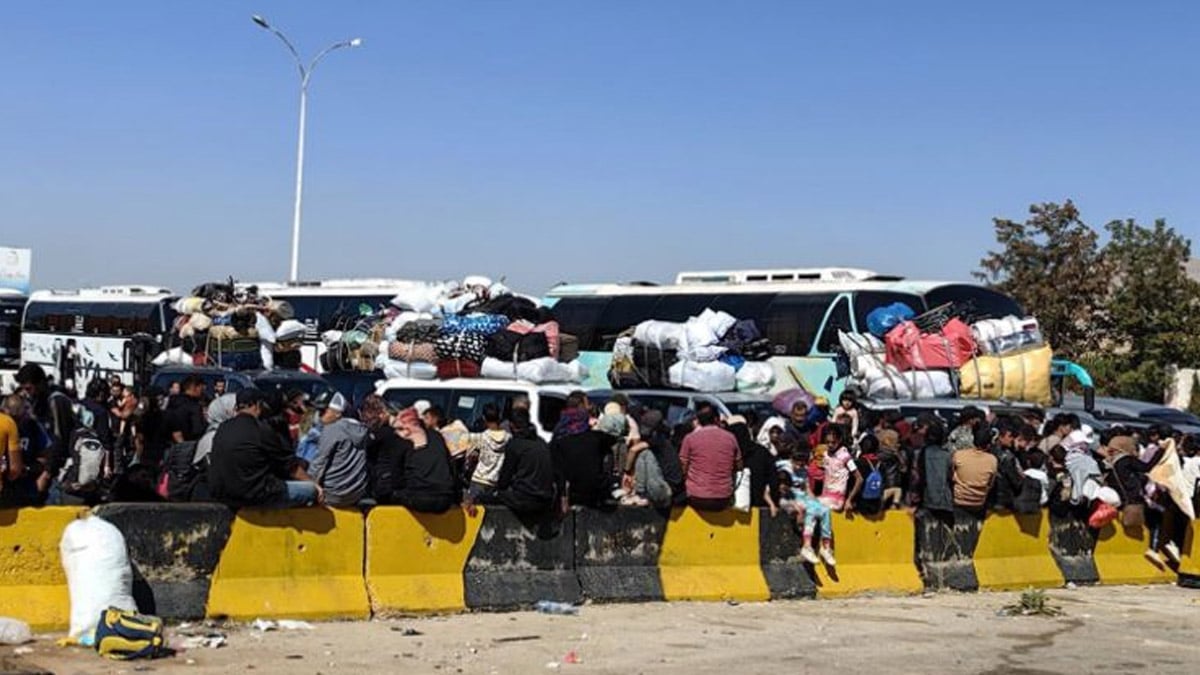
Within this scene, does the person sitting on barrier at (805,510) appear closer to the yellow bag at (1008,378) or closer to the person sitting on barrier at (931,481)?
the person sitting on barrier at (931,481)

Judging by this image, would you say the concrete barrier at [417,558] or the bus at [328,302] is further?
the bus at [328,302]

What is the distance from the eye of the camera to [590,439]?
48.4 ft

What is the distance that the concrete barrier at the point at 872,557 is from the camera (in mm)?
16078

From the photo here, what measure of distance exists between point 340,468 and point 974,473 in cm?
690

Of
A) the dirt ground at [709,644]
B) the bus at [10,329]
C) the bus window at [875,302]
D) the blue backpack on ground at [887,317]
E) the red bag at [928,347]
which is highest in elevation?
the bus at [10,329]

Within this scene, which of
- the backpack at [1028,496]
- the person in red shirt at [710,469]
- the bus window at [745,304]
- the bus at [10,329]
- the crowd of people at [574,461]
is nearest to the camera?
the crowd of people at [574,461]

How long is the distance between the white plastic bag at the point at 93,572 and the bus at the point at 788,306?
49.4 feet

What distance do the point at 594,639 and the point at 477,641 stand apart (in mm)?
920

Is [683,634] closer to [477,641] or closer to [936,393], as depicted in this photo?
[477,641]

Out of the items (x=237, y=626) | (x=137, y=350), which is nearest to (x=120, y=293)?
(x=137, y=350)

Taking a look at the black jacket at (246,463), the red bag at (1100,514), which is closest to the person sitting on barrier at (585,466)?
the black jacket at (246,463)

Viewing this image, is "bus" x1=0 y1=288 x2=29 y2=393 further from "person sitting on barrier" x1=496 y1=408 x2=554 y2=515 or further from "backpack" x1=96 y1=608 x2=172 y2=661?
"backpack" x1=96 y1=608 x2=172 y2=661

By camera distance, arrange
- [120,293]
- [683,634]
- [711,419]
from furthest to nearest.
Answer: [120,293] < [711,419] < [683,634]

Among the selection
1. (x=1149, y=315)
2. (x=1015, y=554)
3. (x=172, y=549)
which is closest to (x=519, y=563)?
(x=172, y=549)
